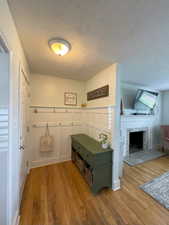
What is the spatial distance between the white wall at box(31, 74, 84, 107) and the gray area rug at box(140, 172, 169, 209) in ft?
8.72

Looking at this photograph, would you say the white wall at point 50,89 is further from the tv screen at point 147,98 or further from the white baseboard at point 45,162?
the tv screen at point 147,98

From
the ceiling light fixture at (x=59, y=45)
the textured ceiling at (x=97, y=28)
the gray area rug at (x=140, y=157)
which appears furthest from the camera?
the gray area rug at (x=140, y=157)

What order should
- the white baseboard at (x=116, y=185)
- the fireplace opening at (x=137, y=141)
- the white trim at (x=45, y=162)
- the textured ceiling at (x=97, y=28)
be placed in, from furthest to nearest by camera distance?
the fireplace opening at (x=137, y=141) < the white trim at (x=45, y=162) < the white baseboard at (x=116, y=185) < the textured ceiling at (x=97, y=28)

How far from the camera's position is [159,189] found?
1.88 meters

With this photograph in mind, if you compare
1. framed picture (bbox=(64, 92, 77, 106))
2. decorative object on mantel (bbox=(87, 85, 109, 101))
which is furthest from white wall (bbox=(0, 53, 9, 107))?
framed picture (bbox=(64, 92, 77, 106))

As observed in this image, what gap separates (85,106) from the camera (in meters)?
3.05

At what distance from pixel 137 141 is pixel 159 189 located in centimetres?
243

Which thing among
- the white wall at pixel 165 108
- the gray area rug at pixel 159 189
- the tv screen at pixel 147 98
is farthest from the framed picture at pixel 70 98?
the white wall at pixel 165 108

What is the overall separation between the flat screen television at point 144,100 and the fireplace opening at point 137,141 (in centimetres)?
109

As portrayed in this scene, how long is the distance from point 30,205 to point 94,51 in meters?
2.58

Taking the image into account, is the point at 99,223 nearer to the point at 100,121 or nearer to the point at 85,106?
the point at 100,121

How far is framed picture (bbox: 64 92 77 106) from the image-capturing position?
2.94 metres

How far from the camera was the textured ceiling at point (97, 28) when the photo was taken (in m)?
0.89

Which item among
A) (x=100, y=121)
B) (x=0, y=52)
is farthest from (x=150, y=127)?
(x=0, y=52)
